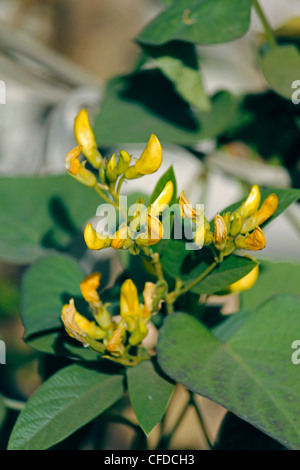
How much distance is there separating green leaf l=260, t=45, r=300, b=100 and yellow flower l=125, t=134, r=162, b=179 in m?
0.20

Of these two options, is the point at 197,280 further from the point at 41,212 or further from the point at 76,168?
the point at 41,212

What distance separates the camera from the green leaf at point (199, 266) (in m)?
0.33

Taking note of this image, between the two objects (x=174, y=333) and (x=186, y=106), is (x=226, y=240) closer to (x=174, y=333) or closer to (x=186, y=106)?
(x=174, y=333)

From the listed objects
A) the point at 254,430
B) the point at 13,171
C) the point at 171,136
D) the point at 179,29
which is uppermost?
the point at 179,29

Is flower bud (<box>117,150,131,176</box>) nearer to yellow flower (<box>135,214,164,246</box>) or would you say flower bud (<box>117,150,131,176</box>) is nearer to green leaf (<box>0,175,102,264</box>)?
yellow flower (<box>135,214,164,246</box>)

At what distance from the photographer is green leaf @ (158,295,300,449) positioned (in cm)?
33

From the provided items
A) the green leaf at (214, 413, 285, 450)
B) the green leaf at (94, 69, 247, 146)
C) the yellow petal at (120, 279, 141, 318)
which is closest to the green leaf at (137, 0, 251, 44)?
the green leaf at (94, 69, 247, 146)

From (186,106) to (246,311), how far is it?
26 cm

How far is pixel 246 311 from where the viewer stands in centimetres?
42

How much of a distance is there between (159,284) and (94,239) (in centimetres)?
6
